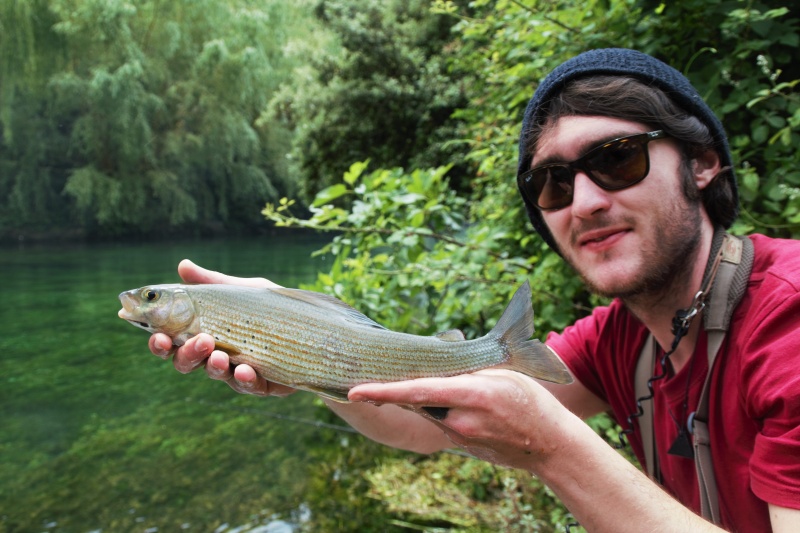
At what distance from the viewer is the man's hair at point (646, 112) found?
184 cm

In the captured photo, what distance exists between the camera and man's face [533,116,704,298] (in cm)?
180

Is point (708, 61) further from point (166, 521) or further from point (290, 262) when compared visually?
point (290, 262)

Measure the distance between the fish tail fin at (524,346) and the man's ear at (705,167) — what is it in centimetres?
82

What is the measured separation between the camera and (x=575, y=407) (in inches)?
92.9

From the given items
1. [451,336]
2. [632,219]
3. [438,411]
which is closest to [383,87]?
[632,219]

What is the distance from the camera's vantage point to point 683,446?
175 centimetres

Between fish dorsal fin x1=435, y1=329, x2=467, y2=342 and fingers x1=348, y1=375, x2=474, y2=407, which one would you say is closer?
fingers x1=348, y1=375, x2=474, y2=407

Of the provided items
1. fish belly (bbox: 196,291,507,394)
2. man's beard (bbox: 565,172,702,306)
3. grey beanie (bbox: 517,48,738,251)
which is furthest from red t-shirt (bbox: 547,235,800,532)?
fish belly (bbox: 196,291,507,394)

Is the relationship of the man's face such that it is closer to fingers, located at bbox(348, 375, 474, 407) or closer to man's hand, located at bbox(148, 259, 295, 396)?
fingers, located at bbox(348, 375, 474, 407)

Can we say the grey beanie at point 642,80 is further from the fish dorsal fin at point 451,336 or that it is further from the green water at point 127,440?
the green water at point 127,440

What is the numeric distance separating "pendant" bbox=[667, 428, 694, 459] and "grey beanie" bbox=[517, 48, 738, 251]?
71 cm

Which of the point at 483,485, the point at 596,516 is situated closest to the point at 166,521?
the point at 483,485

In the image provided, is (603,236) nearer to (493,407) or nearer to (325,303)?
(493,407)

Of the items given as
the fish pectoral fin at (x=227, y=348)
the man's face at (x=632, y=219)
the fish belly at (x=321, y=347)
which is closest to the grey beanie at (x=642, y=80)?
the man's face at (x=632, y=219)
